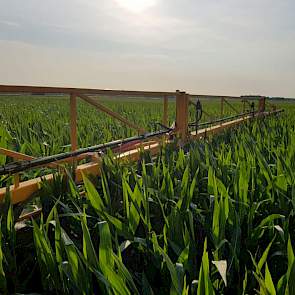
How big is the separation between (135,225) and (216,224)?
0.29 m

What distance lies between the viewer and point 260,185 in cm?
161

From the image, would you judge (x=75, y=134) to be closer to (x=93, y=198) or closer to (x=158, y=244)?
(x=93, y=198)

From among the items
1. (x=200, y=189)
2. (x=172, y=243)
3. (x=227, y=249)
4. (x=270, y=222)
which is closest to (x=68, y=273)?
(x=172, y=243)

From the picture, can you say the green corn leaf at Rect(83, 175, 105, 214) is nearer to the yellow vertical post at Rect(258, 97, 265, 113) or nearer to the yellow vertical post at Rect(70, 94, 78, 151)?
the yellow vertical post at Rect(70, 94, 78, 151)

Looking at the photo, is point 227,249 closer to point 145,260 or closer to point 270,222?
point 270,222

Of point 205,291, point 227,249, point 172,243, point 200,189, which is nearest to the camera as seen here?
point 205,291

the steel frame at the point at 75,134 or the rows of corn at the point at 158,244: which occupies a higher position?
the steel frame at the point at 75,134

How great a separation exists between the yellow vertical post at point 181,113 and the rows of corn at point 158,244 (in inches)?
70.0

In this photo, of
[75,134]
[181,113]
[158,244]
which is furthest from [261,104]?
[158,244]

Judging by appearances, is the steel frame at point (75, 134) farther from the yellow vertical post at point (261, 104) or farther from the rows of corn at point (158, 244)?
the yellow vertical post at point (261, 104)

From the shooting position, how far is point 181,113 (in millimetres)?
3592

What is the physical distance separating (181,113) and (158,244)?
8.44 feet

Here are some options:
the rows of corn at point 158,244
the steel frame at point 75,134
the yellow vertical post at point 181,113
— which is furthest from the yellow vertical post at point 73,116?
the yellow vertical post at point 181,113

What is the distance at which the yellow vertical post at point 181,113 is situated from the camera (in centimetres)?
358
